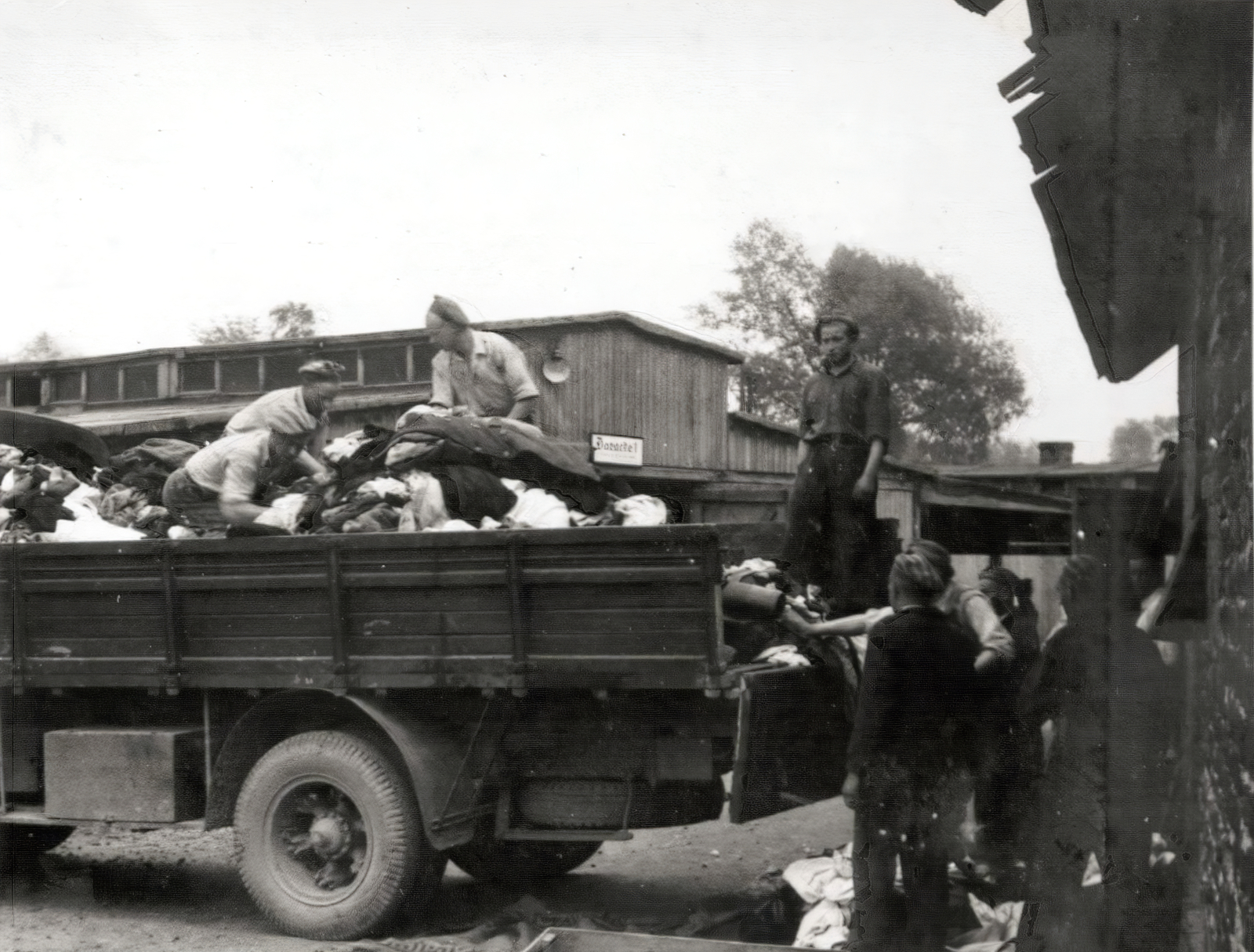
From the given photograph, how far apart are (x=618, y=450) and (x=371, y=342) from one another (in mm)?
2272

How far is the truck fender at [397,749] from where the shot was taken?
17.7 ft

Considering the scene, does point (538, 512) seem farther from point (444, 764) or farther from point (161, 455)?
point (161, 455)

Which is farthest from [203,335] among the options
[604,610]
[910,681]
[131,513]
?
[910,681]

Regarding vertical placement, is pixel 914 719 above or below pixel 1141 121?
below

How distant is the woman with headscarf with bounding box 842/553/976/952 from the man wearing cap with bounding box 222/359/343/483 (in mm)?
2884

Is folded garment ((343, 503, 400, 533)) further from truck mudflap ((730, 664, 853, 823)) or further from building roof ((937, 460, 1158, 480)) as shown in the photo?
building roof ((937, 460, 1158, 480))

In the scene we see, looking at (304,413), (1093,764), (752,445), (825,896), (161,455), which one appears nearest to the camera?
(1093,764)

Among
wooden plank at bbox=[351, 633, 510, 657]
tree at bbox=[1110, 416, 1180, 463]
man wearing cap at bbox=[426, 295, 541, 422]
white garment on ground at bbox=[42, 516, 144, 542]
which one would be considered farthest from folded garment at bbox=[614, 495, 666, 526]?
white garment on ground at bbox=[42, 516, 144, 542]

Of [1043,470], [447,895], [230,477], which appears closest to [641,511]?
[1043,470]

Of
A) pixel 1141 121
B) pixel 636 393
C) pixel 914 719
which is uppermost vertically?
pixel 1141 121

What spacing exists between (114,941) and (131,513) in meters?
2.15

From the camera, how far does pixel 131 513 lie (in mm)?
6840

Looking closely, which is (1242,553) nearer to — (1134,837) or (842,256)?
(1134,837)

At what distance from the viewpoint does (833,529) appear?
19.7 ft
